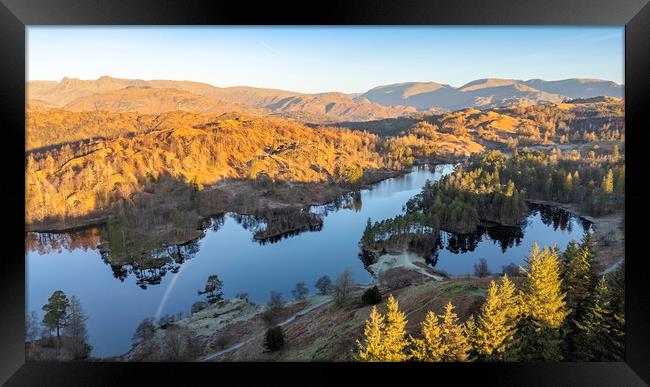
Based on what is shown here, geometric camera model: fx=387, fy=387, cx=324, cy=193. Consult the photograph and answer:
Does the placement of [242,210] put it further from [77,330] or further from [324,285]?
[77,330]

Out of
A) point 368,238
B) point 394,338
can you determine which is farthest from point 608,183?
point 394,338

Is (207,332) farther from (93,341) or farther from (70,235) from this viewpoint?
(70,235)

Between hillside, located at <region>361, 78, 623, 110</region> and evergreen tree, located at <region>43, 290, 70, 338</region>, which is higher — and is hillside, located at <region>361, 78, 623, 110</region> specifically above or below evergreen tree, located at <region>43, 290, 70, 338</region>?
above

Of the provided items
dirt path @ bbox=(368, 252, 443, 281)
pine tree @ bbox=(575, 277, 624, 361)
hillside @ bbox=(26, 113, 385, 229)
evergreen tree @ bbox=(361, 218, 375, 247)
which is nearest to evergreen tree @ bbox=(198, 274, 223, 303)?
dirt path @ bbox=(368, 252, 443, 281)

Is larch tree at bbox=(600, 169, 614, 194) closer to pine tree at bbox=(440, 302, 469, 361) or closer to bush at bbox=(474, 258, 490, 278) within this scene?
bush at bbox=(474, 258, 490, 278)

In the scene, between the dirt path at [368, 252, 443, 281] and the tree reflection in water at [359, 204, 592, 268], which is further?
the dirt path at [368, 252, 443, 281]

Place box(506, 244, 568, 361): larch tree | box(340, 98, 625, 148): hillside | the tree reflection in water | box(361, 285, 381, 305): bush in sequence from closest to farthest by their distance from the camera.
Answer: box(506, 244, 568, 361): larch tree, box(361, 285, 381, 305): bush, box(340, 98, 625, 148): hillside, the tree reflection in water

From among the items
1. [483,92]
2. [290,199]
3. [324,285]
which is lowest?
[324,285]

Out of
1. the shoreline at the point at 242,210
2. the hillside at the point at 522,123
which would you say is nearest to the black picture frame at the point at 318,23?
the hillside at the point at 522,123
